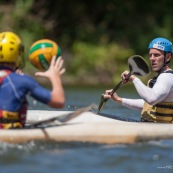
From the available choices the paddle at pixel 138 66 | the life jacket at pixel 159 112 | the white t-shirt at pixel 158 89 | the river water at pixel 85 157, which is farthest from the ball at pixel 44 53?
the paddle at pixel 138 66

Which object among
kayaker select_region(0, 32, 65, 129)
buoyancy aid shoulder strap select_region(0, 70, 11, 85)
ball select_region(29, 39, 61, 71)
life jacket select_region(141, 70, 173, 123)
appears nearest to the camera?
kayaker select_region(0, 32, 65, 129)

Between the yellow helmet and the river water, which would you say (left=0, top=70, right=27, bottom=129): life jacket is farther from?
the river water

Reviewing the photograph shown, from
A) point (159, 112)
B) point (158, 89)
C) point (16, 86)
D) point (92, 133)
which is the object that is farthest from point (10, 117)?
point (159, 112)

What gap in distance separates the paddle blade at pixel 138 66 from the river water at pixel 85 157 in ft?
5.13

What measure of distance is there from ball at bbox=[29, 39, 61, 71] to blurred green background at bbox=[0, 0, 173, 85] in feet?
47.1

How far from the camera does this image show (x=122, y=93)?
1738 cm

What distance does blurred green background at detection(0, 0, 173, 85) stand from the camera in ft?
75.9

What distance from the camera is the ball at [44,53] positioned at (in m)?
7.54

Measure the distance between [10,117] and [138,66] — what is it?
2.42m

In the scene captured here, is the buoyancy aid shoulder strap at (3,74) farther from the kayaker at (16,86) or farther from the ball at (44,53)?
the ball at (44,53)

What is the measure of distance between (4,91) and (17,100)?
143mm

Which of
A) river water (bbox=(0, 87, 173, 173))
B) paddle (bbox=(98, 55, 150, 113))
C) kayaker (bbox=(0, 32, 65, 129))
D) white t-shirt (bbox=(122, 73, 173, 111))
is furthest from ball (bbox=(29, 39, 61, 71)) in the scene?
paddle (bbox=(98, 55, 150, 113))

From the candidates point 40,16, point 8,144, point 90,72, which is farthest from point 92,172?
point 40,16

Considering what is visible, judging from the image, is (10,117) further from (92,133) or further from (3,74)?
(92,133)
